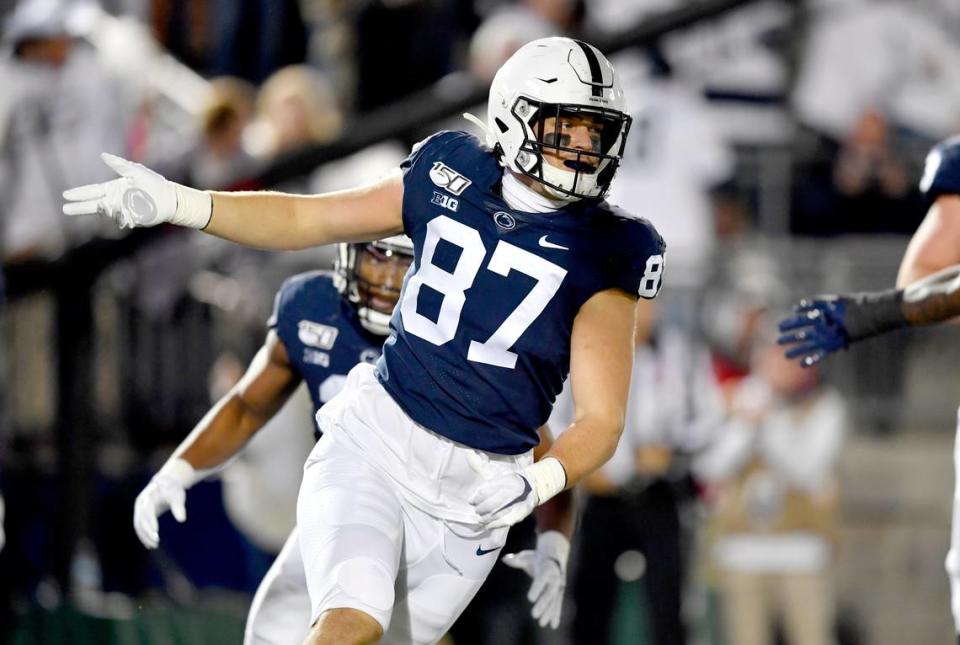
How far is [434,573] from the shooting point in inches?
183

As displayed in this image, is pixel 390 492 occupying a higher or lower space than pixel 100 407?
higher

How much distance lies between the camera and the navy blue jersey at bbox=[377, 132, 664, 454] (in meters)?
4.54

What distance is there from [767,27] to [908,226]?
4.31 feet

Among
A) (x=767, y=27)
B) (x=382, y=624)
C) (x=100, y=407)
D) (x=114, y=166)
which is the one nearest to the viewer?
(x=382, y=624)

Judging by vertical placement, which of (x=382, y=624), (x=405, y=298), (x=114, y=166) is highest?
(x=114, y=166)

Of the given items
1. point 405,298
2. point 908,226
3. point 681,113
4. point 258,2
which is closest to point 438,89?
point 681,113

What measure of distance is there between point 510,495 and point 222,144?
491 centimetres

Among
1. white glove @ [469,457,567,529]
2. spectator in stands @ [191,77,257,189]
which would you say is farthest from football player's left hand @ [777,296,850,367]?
spectator in stands @ [191,77,257,189]

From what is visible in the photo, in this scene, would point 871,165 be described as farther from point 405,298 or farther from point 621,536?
point 405,298

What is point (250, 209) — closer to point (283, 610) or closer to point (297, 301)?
point (297, 301)

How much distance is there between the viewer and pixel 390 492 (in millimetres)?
4559

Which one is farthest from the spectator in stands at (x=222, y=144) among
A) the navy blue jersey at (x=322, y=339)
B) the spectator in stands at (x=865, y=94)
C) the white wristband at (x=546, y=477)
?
Result: the white wristband at (x=546, y=477)

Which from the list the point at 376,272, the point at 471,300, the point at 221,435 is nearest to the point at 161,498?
the point at 221,435

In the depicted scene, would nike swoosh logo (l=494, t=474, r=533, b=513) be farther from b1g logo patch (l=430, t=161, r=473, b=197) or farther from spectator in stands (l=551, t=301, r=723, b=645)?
spectator in stands (l=551, t=301, r=723, b=645)
